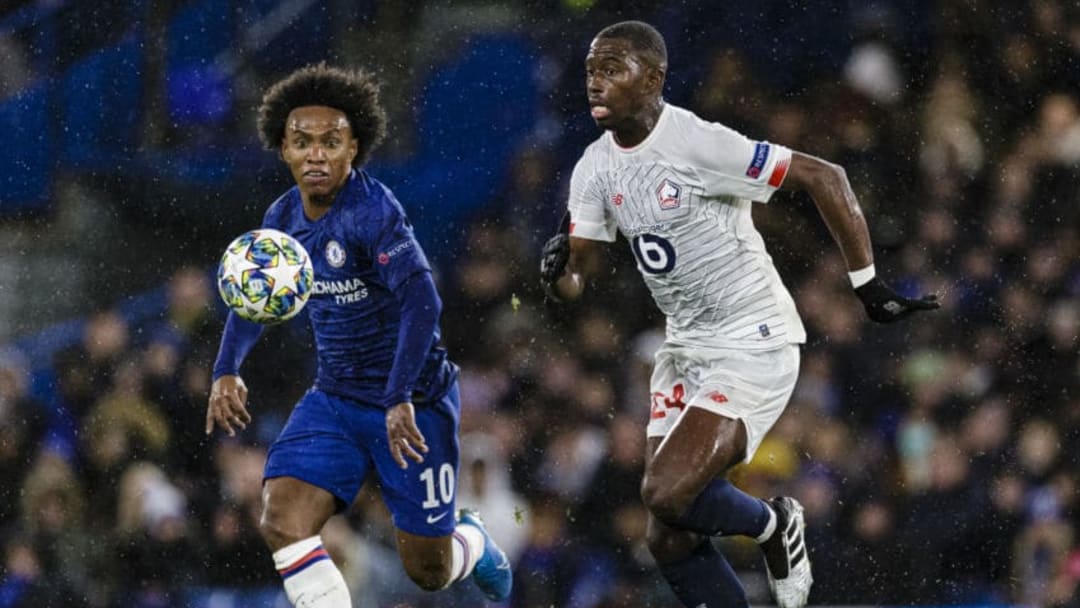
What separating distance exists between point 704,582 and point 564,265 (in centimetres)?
104

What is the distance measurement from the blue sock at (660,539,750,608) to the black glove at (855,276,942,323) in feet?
2.91

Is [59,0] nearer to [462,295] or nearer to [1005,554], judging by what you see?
[462,295]

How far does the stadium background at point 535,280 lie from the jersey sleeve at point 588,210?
79.1 inches

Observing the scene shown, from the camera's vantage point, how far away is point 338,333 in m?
4.87

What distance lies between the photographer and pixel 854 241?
182 inches

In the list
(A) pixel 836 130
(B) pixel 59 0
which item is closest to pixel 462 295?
(A) pixel 836 130

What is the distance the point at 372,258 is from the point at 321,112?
0.56 meters

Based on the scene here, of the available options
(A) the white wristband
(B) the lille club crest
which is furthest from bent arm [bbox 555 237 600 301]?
(A) the white wristband

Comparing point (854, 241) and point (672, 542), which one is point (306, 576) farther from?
point (854, 241)

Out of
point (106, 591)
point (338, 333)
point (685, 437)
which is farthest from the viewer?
point (106, 591)

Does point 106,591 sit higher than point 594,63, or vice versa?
point 594,63

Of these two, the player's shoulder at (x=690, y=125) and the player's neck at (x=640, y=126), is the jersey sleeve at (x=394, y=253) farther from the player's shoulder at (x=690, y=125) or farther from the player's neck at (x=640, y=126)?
the player's shoulder at (x=690, y=125)

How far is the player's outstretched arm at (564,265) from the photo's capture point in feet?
15.6

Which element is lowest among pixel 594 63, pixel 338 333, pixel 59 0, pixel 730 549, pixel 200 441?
pixel 730 549
